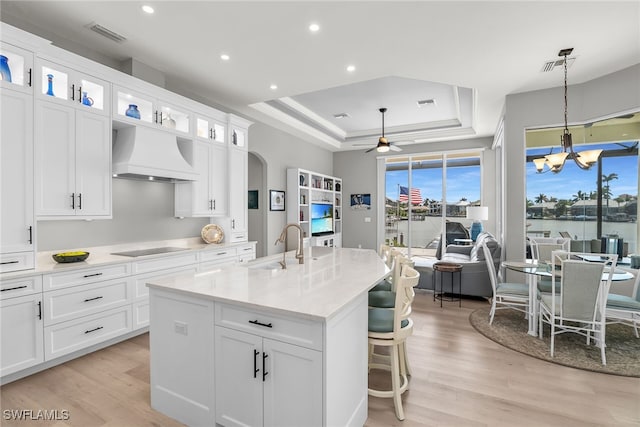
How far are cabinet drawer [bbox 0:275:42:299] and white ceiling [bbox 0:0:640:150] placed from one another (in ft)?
7.50

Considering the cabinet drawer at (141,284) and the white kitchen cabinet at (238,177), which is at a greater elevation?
the white kitchen cabinet at (238,177)

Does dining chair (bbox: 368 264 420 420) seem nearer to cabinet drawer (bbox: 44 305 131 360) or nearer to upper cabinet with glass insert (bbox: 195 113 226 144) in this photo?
cabinet drawer (bbox: 44 305 131 360)

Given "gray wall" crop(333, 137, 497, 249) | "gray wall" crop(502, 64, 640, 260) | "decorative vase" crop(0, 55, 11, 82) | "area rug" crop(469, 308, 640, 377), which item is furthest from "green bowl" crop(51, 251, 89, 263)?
"gray wall" crop(333, 137, 497, 249)

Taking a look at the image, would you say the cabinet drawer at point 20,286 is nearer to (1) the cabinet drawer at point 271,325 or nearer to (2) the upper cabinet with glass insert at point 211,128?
(1) the cabinet drawer at point 271,325

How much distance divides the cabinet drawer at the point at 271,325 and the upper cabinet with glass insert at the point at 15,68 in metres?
2.54

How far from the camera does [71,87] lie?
2.89 meters

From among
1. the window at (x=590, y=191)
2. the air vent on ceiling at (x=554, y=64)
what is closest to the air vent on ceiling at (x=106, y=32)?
the air vent on ceiling at (x=554, y=64)

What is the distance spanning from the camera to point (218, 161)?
14.9 ft

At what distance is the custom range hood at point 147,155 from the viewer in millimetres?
3314

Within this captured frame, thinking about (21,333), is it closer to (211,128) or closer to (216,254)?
(216,254)

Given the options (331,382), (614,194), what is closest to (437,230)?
(614,194)

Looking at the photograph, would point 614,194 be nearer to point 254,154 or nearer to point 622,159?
point 622,159

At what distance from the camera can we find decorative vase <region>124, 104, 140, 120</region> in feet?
11.2

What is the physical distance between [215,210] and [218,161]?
28.6 inches
